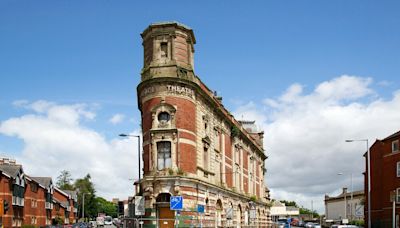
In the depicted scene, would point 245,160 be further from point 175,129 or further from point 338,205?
point 338,205

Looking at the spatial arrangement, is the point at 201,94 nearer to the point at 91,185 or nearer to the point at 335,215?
the point at 335,215

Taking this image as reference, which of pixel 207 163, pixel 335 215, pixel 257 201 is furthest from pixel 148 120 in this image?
pixel 335 215

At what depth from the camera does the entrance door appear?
39.1 metres

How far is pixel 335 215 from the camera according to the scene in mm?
120938

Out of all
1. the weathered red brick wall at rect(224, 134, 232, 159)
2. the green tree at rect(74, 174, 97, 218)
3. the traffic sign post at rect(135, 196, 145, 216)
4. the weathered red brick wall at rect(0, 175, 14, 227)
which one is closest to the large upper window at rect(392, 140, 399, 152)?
the weathered red brick wall at rect(224, 134, 232, 159)

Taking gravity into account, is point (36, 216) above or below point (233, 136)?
below

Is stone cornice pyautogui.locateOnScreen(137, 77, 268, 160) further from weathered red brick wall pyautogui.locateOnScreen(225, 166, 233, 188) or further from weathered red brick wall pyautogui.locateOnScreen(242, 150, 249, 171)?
weathered red brick wall pyautogui.locateOnScreen(225, 166, 233, 188)

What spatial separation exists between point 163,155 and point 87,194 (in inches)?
4039

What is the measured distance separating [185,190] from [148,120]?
608 centimetres

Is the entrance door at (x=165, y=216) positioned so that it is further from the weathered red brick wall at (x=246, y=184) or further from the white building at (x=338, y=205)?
the white building at (x=338, y=205)

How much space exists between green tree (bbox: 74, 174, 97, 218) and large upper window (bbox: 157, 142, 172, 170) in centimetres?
10060

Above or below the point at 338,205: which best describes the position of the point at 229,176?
above

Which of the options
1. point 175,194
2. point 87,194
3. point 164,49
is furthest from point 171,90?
point 87,194

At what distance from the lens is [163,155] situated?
40188mm
